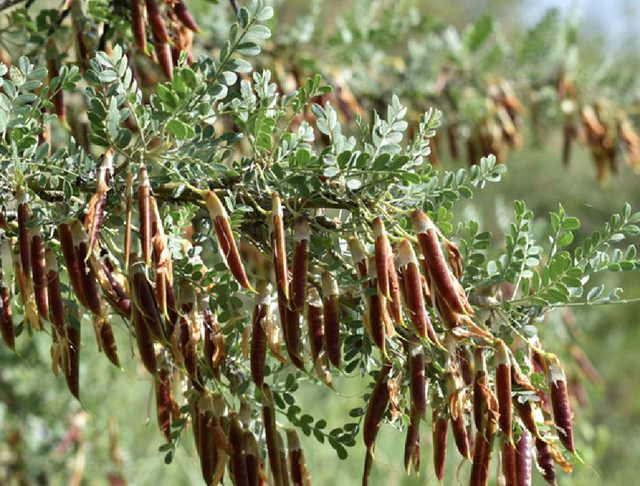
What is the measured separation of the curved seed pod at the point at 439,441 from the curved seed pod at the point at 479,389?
6cm

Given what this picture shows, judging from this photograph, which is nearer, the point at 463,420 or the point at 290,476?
the point at 463,420

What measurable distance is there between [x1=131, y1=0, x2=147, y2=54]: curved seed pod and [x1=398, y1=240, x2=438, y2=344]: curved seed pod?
0.47 metres

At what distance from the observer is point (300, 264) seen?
0.78m

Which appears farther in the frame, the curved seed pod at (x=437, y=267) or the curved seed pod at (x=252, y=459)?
the curved seed pod at (x=252, y=459)

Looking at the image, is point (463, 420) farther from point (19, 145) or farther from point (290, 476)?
point (19, 145)

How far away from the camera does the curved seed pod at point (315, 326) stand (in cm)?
81

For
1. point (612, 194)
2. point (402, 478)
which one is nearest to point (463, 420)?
point (402, 478)

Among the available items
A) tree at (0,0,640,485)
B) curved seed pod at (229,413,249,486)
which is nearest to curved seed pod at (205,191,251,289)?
tree at (0,0,640,485)

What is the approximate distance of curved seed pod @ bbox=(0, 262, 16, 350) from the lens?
2.81ft

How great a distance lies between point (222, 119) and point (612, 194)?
20.3 ft

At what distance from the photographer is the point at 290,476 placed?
0.99 meters

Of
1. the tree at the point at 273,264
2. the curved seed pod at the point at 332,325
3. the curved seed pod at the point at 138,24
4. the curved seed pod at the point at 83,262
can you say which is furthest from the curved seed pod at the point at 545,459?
the curved seed pod at the point at 138,24

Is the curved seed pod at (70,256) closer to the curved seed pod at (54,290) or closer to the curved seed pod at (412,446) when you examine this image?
the curved seed pod at (54,290)

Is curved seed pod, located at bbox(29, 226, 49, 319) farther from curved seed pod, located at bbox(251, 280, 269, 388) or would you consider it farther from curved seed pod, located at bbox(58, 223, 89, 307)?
curved seed pod, located at bbox(251, 280, 269, 388)
